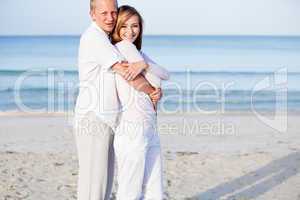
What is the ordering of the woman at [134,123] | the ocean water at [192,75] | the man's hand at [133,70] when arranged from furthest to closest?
1. the ocean water at [192,75]
2. the woman at [134,123]
3. the man's hand at [133,70]

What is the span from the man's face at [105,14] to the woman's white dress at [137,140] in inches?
5.1

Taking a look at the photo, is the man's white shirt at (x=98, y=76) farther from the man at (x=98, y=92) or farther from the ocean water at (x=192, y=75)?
the ocean water at (x=192, y=75)

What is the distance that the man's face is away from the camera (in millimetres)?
2941

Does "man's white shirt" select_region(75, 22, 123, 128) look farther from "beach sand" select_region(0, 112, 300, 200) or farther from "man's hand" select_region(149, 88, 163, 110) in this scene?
"beach sand" select_region(0, 112, 300, 200)

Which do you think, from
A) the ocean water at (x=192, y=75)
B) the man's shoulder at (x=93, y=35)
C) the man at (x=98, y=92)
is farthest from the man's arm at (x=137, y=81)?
the ocean water at (x=192, y=75)

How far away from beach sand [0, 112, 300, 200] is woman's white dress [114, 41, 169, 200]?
6.28 ft

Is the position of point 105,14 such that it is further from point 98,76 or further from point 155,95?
point 155,95

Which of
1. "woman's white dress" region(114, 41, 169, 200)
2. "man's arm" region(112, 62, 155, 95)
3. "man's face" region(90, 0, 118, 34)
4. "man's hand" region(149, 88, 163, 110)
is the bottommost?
"woman's white dress" region(114, 41, 169, 200)

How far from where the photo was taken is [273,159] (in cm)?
671

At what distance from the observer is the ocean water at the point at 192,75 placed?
541 inches

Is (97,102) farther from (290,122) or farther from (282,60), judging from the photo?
(282,60)

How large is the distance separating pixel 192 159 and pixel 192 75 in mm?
13239

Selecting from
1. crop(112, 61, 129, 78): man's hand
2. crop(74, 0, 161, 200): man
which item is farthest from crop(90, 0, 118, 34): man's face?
crop(112, 61, 129, 78): man's hand

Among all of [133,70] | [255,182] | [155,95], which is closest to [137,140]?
[155,95]
